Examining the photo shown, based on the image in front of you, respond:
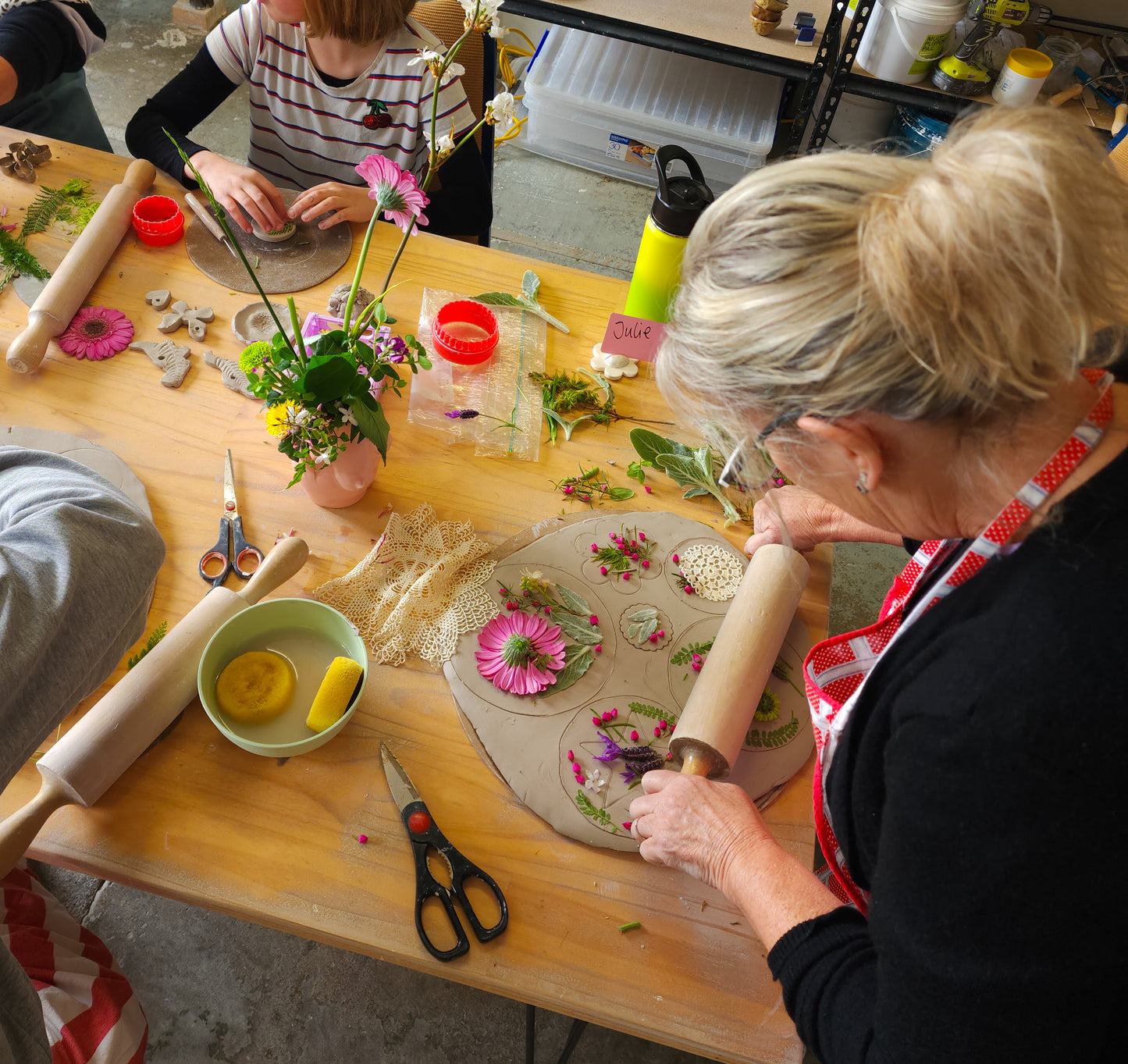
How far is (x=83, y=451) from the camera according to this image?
123cm

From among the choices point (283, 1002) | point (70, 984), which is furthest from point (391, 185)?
point (283, 1002)

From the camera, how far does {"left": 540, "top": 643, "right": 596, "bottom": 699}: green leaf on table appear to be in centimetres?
111

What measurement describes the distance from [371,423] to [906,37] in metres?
2.45

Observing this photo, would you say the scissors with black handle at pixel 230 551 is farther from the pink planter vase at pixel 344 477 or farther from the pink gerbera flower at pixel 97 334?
the pink gerbera flower at pixel 97 334

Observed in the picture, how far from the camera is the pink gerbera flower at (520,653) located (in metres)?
1.10

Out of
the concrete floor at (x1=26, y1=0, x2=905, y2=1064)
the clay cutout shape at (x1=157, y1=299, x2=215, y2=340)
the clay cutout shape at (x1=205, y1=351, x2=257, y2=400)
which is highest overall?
the clay cutout shape at (x1=157, y1=299, x2=215, y2=340)

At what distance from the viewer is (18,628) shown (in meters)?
0.89

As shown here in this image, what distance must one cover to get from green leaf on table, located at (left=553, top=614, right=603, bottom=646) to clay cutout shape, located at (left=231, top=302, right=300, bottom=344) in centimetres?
69

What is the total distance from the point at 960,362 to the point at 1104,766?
34cm

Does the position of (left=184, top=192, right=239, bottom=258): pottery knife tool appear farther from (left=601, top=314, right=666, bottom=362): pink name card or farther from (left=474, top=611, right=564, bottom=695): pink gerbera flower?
(left=474, top=611, right=564, bottom=695): pink gerbera flower

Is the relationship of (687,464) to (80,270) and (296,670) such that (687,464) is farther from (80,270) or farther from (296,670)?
(80,270)

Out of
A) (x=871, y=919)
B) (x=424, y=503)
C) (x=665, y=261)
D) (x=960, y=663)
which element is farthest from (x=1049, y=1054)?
(x=665, y=261)

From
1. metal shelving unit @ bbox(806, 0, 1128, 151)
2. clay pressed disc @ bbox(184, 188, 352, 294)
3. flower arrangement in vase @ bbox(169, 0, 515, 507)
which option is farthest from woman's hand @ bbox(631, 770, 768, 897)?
metal shelving unit @ bbox(806, 0, 1128, 151)

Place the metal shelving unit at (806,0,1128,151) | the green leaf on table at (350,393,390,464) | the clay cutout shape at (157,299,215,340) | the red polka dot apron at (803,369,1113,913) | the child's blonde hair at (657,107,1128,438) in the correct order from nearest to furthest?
the child's blonde hair at (657,107,1128,438) < the red polka dot apron at (803,369,1113,913) < the green leaf on table at (350,393,390,464) < the clay cutout shape at (157,299,215,340) < the metal shelving unit at (806,0,1128,151)
